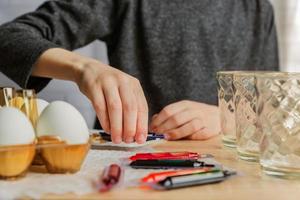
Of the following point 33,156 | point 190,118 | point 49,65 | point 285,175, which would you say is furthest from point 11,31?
point 285,175

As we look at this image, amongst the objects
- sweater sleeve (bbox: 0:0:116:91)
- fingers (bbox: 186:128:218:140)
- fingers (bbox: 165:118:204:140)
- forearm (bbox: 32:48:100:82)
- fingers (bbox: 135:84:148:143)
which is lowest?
fingers (bbox: 186:128:218:140)

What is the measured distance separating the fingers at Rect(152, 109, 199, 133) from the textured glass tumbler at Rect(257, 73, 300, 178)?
27cm

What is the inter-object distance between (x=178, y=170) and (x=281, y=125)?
4.8 inches

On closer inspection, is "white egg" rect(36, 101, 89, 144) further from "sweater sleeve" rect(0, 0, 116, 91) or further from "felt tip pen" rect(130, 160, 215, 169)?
"sweater sleeve" rect(0, 0, 116, 91)

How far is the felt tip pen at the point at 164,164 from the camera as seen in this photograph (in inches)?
20.9

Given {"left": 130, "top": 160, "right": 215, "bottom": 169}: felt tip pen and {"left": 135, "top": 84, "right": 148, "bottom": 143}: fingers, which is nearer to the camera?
{"left": 130, "top": 160, "right": 215, "bottom": 169}: felt tip pen

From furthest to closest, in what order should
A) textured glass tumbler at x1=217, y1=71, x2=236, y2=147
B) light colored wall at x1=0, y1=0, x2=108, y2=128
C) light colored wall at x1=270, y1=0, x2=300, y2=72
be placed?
1. light colored wall at x1=270, y1=0, x2=300, y2=72
2. light colored wall at x1=0, y1=0, x2=108, y2=128
3. textured glass tumbler at x1=217, y1=71, x2=236, y2=147

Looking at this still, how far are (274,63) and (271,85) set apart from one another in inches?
33.2

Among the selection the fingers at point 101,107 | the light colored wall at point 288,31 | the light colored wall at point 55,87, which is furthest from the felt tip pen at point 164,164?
the light colored wall at point 288,31

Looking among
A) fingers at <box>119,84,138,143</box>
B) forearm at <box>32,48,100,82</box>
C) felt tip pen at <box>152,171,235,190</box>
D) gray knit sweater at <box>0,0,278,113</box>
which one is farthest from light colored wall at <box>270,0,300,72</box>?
felt tip pen at <box>152,171,235,190</box>

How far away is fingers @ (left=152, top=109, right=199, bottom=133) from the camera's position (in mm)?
797

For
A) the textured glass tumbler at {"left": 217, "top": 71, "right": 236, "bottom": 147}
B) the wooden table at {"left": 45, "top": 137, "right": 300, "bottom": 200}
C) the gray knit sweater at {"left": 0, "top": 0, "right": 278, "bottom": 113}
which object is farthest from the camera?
the gray knit sweater at {"left": 0, "top": 0, "right": 278, "bottom": 113}

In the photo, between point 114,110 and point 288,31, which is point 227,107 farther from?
point 288,31

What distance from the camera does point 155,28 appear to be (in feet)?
4.04
